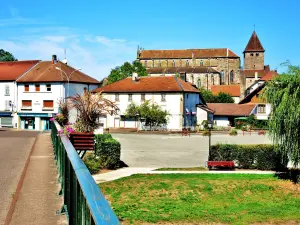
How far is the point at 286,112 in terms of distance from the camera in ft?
67.9

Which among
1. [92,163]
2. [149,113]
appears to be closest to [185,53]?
[149,113]

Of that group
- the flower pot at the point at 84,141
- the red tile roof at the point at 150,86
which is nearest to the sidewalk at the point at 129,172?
the flower pot at the point at 84,141

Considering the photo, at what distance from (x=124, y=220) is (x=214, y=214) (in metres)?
3.46

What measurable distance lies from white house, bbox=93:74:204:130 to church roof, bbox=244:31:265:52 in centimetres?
7755

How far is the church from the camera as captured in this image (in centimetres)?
12481

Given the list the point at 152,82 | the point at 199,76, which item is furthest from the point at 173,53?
the point at 152,82

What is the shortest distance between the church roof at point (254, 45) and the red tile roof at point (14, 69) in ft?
290

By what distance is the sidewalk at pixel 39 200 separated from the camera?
6672 millimetres

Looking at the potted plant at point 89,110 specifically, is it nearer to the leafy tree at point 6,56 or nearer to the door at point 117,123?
the door at point 117,123

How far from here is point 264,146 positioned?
25.6 meters

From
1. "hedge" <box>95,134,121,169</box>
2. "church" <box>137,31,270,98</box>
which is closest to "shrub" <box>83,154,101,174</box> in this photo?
"hedge" <box>95,134,121,169</box>

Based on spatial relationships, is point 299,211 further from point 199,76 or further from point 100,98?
point 199,76

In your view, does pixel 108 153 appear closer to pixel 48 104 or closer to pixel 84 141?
pixel 84 141

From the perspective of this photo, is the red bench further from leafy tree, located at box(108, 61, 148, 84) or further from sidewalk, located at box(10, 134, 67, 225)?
leafy tree, located at box(108, 61, 148, 84)
